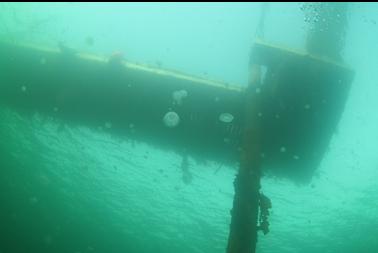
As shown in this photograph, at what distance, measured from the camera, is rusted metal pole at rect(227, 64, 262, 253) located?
173 inches

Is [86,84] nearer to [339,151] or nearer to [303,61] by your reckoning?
[303,61]

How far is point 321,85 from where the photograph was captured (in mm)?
8109

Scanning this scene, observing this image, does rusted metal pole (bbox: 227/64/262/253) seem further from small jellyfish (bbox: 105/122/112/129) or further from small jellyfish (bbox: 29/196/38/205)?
small jellyfish (bbox: 29/196/38/205)

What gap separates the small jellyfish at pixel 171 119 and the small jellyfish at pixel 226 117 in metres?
1.29

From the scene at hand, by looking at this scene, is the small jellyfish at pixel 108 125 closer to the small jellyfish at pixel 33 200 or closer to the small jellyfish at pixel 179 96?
the small jellyfish at pixel 179 96

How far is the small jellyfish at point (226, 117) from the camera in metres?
9.42

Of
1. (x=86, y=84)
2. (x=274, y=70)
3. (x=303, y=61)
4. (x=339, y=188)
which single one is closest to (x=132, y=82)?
(x=86, y=84)

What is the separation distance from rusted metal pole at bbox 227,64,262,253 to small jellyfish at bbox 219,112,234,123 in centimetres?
235

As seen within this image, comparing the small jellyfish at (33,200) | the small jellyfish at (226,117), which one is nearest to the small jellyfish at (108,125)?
the small jellyfish at (226,117)

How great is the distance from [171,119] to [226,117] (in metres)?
1.71

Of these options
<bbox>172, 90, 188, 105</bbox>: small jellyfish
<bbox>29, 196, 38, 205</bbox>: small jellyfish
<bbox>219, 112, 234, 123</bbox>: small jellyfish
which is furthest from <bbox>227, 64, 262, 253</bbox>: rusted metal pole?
<bbox>29, 196, 38, 205</bbox>: small jellyfish

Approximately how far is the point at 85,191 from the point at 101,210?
3.59 meters

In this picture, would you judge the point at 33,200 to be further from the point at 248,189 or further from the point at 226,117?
the point at 248,189

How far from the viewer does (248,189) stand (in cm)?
510
